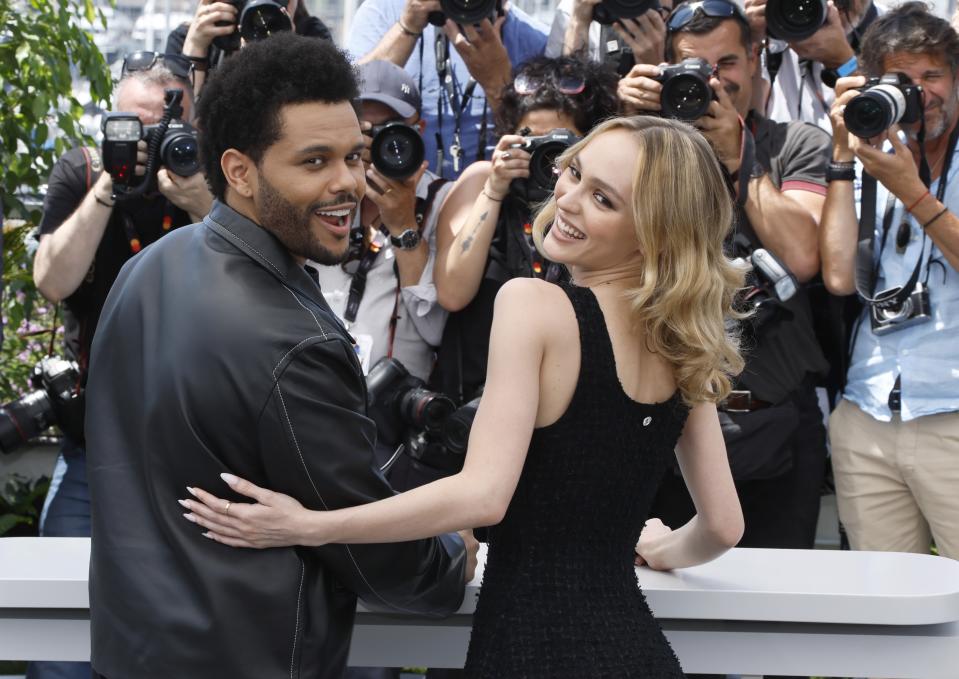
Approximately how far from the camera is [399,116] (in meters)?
3.59

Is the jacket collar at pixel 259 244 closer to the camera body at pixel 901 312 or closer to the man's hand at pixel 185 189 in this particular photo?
the man's hand at pixel 185 189

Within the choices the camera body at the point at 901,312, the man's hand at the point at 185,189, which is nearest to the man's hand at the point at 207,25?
the man's hand at the point at 185,189

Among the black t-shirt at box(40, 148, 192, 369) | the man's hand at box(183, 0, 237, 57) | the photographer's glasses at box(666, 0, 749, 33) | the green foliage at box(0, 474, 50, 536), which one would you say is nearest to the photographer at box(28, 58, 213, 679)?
the black t-shirt at box(40, 148, 192, 369)

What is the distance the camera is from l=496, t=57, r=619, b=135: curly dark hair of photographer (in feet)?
11.4

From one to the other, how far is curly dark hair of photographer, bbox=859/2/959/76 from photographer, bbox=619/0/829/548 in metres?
0.32

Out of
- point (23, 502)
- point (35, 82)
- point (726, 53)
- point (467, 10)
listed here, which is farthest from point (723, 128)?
point (23, 502)

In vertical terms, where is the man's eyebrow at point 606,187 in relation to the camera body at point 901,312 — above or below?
above

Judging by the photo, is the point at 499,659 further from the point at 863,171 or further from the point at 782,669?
the point at 863,171

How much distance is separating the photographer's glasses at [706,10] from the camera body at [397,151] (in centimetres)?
87

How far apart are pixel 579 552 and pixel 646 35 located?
2.18 meters

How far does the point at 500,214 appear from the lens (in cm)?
351

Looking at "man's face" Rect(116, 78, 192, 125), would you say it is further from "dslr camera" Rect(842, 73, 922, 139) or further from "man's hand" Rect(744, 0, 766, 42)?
"dslr camera" Rect(842, 73, 922, 139)

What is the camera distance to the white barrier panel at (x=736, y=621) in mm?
2209

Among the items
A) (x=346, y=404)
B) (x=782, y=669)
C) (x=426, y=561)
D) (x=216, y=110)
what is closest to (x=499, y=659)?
(x=426, y=561)
